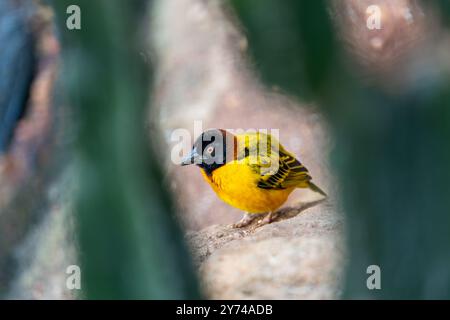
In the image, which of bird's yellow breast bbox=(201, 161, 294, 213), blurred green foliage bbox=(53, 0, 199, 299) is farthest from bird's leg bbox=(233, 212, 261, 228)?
blurred green foliage bbox=(53, 0, 199, 299)

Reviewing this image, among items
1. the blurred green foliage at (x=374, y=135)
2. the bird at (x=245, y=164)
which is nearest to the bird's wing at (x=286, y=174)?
the bird at (x=245, y=164)

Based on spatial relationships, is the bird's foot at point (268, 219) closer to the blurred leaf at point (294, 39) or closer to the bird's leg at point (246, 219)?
the bird's leg at point (246, 219)

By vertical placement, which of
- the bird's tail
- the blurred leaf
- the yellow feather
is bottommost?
the bird's tail

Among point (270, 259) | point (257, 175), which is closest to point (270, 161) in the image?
point (257, 175)

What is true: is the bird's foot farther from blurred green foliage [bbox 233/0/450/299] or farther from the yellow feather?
blurred green foliage [bbox 233/0/450/299]

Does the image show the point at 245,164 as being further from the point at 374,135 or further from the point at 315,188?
the point at 374,135
